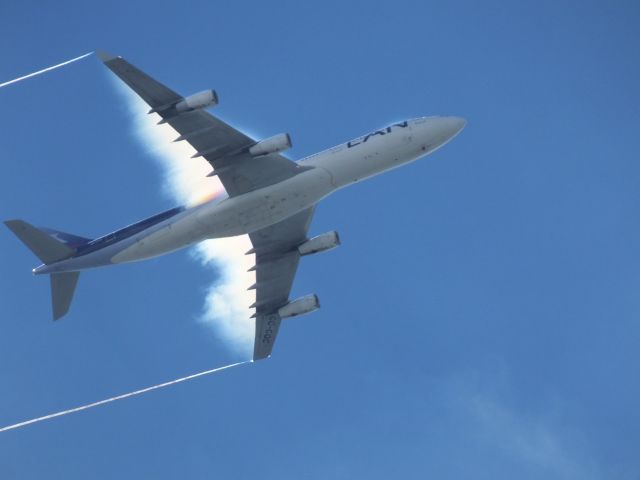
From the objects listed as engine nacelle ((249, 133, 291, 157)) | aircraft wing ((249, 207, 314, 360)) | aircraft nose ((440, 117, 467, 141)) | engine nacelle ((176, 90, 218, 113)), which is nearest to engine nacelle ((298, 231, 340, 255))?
aircraft wing ((249, 207, 314, 360))

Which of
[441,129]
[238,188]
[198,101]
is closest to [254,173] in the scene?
[238,188]

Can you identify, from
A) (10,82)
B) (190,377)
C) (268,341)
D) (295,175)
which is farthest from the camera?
(268,341)

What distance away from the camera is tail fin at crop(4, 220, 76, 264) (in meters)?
70.2

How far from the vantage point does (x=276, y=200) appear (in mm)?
71000

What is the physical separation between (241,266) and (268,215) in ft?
34.5

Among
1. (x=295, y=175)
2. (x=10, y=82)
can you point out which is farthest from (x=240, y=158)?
(x=10, y=82)

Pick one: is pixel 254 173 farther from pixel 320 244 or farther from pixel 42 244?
pixel 42 244

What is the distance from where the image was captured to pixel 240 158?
70.4 metres

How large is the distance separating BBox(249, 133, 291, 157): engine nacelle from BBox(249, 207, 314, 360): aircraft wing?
9087 millimetres

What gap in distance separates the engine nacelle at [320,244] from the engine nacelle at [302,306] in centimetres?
393

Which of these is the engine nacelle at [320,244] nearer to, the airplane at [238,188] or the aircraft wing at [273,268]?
the aircraft wing at [273,268]

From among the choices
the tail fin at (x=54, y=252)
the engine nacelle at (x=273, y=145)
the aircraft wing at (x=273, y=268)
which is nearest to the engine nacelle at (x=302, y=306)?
the aircraft wing at (x=273, y=268)

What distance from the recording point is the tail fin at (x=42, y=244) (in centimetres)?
7025

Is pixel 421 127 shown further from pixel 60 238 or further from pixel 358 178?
pixel 60 238
